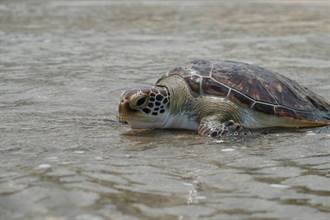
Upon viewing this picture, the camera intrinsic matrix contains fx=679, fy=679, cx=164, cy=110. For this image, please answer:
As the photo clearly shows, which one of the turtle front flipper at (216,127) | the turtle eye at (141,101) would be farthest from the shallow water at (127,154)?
the turtle eye at (141,101)

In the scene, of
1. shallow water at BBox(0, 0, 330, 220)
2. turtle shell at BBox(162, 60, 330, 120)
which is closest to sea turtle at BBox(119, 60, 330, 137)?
turtle shell at BBox(162, 60, 330, 120)

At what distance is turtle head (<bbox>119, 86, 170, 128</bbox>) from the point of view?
549 cm

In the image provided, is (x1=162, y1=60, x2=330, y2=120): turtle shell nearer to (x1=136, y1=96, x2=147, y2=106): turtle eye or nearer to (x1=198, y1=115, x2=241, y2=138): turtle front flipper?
(x1=198, y1=115, x2=241, y2=138): turtle front flipper

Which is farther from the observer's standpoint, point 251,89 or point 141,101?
point 251,89

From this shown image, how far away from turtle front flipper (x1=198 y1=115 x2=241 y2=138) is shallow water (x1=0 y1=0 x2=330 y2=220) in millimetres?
88

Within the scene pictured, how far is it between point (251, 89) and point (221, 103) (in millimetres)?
292

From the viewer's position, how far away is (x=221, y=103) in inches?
224

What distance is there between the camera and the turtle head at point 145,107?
5.49m

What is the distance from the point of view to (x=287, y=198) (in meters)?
3.65

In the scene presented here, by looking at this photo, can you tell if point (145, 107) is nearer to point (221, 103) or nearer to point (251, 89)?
point (221, 103)

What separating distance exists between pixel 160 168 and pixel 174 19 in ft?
49.1

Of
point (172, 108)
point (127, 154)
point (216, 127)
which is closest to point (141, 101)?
point (172, 108)

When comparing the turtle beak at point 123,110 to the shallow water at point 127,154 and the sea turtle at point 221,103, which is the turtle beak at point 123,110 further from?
the shallow water at point 127,154

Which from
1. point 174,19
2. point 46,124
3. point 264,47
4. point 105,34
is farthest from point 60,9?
point 46,124
